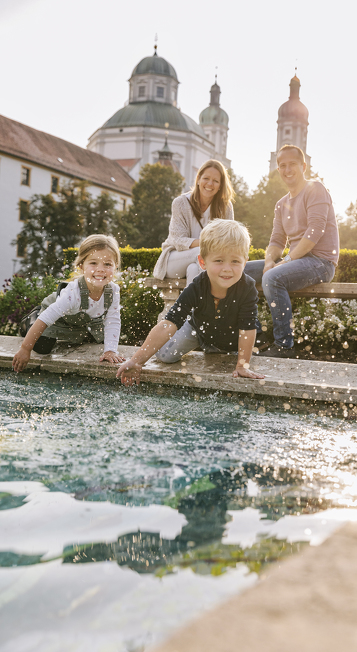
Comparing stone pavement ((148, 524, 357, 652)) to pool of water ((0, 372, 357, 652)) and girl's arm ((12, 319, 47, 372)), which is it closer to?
pool of water ((0, 372, 357, 652))

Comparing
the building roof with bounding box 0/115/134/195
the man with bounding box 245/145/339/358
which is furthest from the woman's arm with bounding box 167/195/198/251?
the building roof with bounding box 0/115/134/195

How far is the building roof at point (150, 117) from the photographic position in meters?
69.9

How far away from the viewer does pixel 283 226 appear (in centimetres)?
501

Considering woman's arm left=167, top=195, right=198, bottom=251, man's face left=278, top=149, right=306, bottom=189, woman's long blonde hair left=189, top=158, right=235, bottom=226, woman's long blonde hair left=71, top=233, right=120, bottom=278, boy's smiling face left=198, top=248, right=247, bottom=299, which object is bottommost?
boy's smiling face left=198, top=248, right=247, bottom=299

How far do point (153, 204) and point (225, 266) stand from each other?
36.0 meters

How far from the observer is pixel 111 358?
3.68 meters

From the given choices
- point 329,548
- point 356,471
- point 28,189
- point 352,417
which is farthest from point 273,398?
point 28,189

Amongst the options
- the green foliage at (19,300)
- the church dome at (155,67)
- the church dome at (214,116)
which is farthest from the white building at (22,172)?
the church dome at (214,116)

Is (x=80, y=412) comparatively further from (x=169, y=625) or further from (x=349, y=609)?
(x=349, y=609)

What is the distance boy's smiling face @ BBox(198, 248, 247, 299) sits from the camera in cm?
336

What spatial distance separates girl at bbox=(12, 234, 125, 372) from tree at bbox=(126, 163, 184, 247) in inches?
1267

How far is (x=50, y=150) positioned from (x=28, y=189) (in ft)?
15.4

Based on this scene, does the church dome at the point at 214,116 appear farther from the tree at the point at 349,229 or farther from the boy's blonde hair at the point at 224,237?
the boy's blonde hair at the point at 224,237

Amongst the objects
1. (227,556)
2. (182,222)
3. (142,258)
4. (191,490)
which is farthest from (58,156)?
(227,556)
